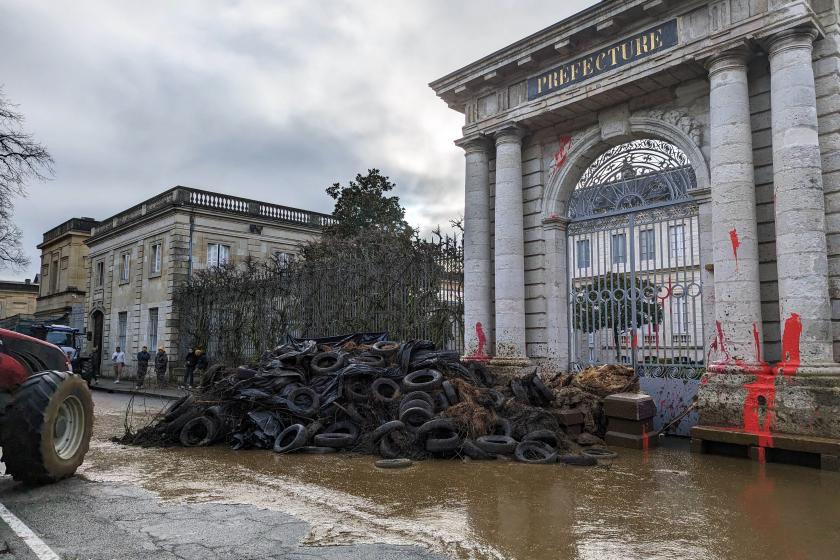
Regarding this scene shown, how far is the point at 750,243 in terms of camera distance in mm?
8719

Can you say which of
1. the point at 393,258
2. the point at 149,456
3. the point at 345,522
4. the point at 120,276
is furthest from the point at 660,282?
the point at 120,276

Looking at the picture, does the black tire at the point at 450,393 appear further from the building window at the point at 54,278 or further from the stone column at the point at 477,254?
the building window at the point at 54,278

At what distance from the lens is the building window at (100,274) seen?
33219 mm

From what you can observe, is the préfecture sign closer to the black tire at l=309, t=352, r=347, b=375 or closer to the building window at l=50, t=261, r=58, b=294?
the black tire at l=309, t=352, r=347, b=375

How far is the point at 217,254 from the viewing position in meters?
27.7

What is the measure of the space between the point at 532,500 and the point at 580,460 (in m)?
2.05

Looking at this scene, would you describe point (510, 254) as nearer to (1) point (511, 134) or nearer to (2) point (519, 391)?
(1) point (511, 134)

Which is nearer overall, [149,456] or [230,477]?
[230,477]

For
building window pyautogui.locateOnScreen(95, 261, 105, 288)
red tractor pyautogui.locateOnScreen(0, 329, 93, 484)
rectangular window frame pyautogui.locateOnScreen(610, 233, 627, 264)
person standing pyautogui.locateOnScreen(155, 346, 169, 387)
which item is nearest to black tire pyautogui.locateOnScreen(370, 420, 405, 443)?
red tractor pyautogui.locateOnScreen(0, 329, 93, 484)

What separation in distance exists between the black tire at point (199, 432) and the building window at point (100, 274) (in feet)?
90.7

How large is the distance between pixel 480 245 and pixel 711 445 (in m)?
6.09

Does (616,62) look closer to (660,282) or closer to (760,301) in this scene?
(660,282)

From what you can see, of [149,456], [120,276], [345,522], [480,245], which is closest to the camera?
[345,522]

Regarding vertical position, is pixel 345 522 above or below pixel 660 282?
below
